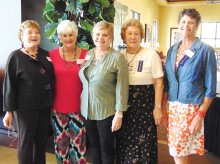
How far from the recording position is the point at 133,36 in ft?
6.32

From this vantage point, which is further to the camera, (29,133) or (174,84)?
(29,133)

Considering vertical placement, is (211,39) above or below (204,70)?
above

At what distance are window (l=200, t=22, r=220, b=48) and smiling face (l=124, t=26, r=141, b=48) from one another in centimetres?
1024

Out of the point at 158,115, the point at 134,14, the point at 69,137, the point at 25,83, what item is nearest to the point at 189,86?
the point at 158,115

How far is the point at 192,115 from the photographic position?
181 centimetres

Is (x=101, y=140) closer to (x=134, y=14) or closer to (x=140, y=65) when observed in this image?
A: (x=140, y=65)

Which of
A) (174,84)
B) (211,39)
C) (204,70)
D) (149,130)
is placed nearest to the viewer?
(204,70)

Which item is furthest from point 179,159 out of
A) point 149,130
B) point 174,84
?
point 174,84

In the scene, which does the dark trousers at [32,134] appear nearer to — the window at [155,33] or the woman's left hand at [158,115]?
the woman's left hand at [158,115]

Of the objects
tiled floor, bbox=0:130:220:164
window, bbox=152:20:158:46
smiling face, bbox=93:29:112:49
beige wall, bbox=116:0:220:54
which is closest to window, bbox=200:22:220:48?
beige wall, bbox=116:0:220:54

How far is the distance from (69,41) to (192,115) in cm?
112

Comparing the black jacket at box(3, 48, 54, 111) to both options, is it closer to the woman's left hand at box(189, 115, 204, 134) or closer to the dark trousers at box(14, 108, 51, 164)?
the dark trousers at box(14, 108, 51, 164)

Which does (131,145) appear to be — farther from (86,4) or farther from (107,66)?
(86,4)

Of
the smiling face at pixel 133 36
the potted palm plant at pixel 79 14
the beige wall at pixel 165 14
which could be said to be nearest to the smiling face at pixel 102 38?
the smiling face at pixel 133 36
